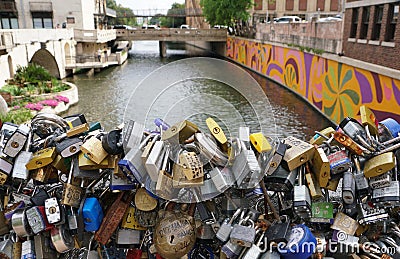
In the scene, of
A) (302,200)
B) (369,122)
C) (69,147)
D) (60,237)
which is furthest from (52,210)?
(369,122)

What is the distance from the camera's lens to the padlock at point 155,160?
2.36 meters

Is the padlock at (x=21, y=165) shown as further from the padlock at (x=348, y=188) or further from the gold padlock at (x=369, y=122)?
the gold padlock at (x=369, y=122)

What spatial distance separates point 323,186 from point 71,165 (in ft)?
6.30

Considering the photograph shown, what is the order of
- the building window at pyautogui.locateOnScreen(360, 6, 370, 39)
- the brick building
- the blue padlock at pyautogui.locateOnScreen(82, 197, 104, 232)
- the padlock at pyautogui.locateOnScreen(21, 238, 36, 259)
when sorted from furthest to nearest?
the building window at pyautogui.locateOnScreen(360, 6, 370, 39)
the brick building
the padlock at pyautogui.locateOnScreen(21, 238, 36, 259)
the blue padlock at pyautogui.locateOnScreen(82, 197, 104, 232)

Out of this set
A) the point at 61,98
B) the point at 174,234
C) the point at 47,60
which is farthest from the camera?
the point at 47,60

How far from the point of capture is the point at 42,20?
4656cm

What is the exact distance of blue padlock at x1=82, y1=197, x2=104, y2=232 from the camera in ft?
8.76

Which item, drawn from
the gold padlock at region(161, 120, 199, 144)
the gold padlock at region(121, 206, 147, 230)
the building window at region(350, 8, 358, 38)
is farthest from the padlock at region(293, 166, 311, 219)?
the building window at region(350, 8, 358, 38)

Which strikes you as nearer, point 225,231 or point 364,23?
point 225,231

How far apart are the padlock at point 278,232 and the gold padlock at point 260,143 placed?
1.88 ft

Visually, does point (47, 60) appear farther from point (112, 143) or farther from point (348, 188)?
point (348, 188)

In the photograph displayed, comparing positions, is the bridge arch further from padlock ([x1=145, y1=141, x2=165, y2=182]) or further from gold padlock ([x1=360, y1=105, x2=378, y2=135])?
gold padlock ([x1=360, y1=105, x2=378, y2=135])

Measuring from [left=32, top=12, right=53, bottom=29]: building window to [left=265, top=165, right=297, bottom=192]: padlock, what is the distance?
49.9 meters

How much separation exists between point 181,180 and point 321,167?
1029 millimetres
